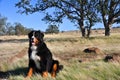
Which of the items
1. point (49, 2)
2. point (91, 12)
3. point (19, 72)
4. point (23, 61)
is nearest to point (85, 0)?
point (91, 12)

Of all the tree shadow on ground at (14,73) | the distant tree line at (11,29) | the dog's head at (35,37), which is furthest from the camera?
the distant tree line at (11,29)

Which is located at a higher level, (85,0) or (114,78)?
(85,0)

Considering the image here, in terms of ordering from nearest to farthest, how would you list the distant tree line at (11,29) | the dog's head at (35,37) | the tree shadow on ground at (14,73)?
the dog's head at (35,37) < the tree shadow on ground at (14,73) < the distant tree line at (11,29)

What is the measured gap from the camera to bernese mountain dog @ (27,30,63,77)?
11.3 metres

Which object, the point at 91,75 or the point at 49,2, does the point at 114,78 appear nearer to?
the point at 91,75

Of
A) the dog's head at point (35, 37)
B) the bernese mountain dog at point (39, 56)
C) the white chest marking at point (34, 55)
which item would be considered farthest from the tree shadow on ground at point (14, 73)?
the dog's head at point (35, 37)

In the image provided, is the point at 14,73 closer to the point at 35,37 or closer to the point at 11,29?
the point at 35,37

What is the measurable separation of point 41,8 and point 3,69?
82.7 ft

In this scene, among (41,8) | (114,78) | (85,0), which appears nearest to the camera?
(114,78)

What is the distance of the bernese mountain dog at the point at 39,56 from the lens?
11.3 meters

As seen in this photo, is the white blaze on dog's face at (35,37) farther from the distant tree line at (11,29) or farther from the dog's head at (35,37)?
the distant tree line at (11,29)

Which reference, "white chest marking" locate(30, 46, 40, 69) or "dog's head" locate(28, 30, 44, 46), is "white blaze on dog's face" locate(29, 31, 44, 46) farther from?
"white chest marking" locate(30, 46, 40, 69)

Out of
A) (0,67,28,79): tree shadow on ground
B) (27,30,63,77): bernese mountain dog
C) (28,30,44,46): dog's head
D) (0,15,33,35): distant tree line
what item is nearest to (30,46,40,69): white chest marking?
(27,30,63,77): bernese mountain dog

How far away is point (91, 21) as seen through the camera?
3656 centimetres
